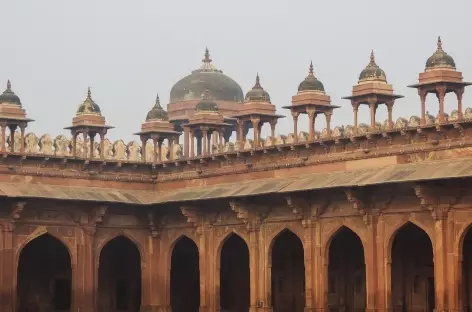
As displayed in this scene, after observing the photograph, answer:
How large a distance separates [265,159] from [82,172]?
15.4 feet

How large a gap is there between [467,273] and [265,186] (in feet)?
17.7

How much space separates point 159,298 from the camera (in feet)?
118

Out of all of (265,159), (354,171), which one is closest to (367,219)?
(354,171)

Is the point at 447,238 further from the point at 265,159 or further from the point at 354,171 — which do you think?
the point at 265,159

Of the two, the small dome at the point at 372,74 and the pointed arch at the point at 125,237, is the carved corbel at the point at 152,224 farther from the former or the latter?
the small dome at the point at 372,74

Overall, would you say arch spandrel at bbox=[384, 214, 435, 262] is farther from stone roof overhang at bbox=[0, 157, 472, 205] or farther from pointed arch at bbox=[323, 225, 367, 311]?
pointed arch at bbox=[323, 225, 367, 311]

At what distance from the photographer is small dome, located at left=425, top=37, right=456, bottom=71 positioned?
2970cm

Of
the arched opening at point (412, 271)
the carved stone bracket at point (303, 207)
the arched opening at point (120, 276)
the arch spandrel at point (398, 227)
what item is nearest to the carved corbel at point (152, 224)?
the arched opening at point (120, 276)

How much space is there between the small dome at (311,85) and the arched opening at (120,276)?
21.3 feet

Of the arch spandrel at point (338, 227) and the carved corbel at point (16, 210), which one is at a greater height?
the carved corbel at point (16, 210)

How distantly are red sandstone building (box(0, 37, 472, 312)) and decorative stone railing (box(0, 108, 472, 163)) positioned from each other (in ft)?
0.12

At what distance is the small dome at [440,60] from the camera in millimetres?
29703

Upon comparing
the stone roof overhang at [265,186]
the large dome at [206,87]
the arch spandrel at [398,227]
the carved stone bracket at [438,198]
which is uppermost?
the large dome at [206,87]

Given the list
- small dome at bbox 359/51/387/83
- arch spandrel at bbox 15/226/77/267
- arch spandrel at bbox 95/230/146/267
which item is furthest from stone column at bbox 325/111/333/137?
arch spandrel at bbox 15/226/77/267
